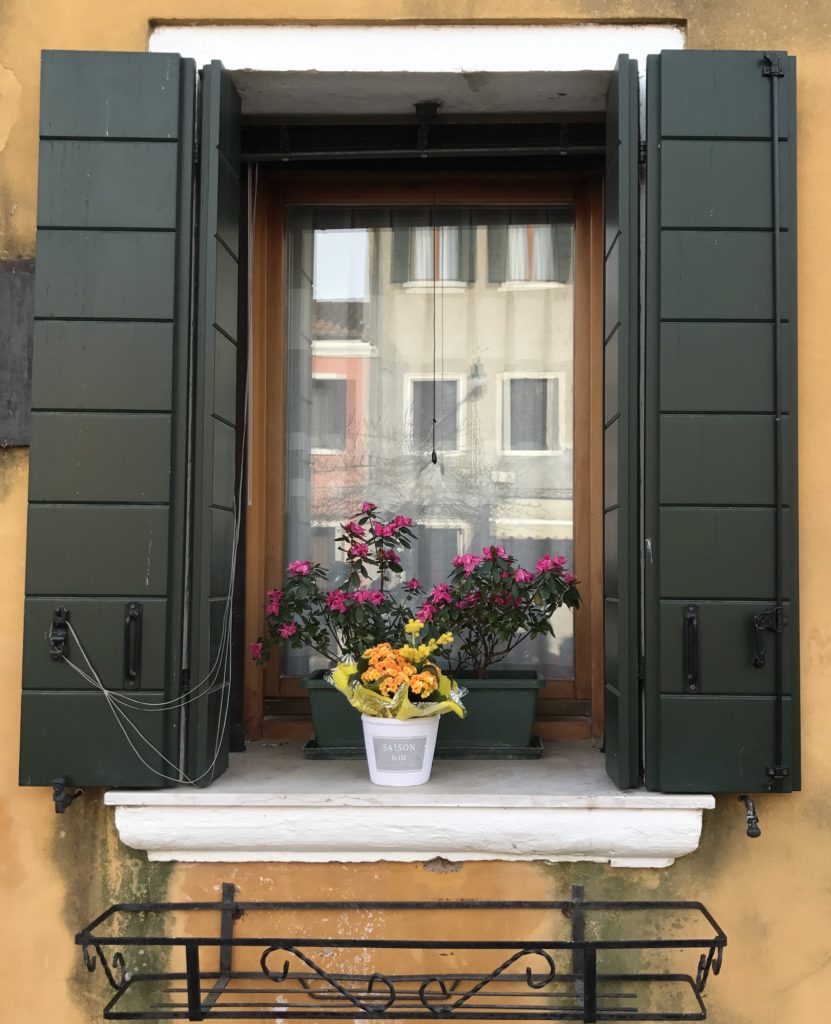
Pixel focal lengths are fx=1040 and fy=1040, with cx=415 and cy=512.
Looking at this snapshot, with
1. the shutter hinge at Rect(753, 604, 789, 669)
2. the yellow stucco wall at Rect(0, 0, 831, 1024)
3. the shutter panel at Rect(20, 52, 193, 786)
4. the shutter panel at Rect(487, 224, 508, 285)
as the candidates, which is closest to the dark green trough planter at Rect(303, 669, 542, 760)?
the yellow stucco wall at Rect(0, 0, 831, 1024)

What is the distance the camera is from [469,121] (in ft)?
12.6

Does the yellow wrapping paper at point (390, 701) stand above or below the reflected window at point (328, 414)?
below

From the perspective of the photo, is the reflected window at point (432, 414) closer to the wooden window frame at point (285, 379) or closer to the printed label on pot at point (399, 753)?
the wooden window frame at point (285, 379)

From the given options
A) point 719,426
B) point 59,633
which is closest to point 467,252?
point 719,426

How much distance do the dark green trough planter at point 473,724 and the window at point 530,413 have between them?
0.96m

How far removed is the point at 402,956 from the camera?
333cm

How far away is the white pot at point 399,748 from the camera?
3293 mm

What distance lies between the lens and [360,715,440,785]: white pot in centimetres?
329

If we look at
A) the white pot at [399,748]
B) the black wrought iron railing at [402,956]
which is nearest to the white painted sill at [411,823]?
the white pot at [399,748]

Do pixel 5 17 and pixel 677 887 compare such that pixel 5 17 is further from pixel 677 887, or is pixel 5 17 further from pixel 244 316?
pixel 677 887

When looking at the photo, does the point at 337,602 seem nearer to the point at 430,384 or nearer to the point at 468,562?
the point at 468,562

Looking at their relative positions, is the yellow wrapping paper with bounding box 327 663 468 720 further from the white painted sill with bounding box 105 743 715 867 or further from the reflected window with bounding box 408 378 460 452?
the reflected window with bounding box 408 378 460 452

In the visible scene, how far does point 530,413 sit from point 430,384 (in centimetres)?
41

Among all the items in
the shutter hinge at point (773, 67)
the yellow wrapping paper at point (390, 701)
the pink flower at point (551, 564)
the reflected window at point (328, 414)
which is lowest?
the yellow wrapping paper at point (390, 701)
